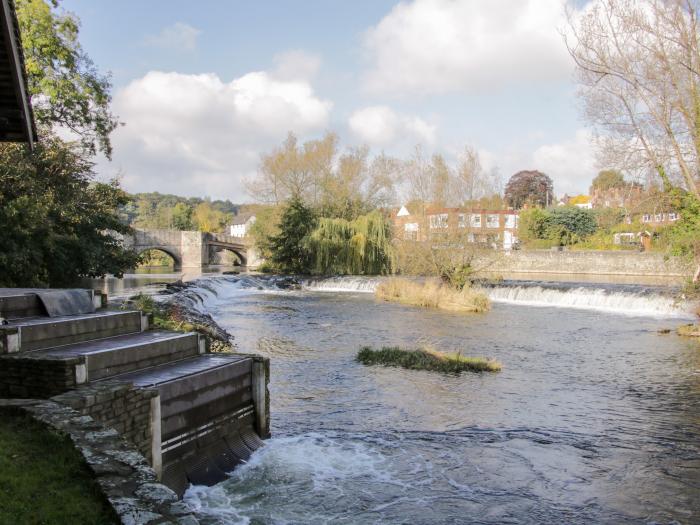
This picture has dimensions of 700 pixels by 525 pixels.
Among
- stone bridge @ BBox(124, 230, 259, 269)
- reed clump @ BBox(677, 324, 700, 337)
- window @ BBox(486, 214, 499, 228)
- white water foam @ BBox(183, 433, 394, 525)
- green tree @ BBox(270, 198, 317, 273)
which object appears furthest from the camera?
stone bridge @ BBox(124, 230, 259, 269)

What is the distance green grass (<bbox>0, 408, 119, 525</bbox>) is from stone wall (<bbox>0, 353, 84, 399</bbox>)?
861 millimetres

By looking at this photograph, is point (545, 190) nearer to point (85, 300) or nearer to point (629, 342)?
point (629, 342)

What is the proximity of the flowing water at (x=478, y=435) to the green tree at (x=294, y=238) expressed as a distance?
2299 cm

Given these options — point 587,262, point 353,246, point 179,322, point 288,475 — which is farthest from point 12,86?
point 587,262

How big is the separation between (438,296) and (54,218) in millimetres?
15033

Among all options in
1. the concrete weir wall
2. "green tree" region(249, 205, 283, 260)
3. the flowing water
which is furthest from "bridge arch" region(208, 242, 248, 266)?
A: the flowing water

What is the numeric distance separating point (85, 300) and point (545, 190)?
8766cm

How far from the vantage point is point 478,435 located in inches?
352

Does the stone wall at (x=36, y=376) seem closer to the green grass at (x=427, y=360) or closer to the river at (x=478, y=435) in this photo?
the river at (x=478, y=435)

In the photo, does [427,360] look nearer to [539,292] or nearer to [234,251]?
[539,292]

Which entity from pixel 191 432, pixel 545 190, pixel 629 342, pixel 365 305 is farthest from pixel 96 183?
pixel 545 190

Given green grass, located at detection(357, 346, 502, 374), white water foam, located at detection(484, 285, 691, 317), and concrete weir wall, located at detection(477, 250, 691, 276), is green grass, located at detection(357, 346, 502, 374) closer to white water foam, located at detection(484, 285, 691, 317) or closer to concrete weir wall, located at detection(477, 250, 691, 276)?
white water foam, located at detection(484, 285, 691, 317)

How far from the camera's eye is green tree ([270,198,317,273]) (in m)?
41.8

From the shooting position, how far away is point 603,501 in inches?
265
